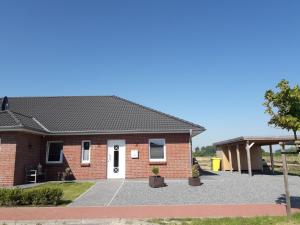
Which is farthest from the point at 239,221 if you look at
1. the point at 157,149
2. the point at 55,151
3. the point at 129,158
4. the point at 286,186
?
the point at 55,151

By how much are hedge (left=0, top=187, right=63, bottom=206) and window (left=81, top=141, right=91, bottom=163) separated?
26.4 feet

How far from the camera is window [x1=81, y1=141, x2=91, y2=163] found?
19875 mm

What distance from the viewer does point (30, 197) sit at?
11742 millimetres

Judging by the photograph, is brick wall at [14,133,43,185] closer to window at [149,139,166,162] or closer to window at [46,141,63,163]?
Answer: window at [46,141,63,163]

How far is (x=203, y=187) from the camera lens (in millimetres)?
15602

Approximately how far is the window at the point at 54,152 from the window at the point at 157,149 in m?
5.90

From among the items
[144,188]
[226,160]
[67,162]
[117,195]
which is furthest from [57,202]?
[226,160]

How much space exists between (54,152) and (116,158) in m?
4.21

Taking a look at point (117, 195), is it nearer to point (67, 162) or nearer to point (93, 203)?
point (93, 203)

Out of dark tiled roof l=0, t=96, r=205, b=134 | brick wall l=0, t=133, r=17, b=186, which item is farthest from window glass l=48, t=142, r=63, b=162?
brick wall l=0, t=133, r=17, b=186

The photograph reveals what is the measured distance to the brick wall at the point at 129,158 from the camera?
19438 mm

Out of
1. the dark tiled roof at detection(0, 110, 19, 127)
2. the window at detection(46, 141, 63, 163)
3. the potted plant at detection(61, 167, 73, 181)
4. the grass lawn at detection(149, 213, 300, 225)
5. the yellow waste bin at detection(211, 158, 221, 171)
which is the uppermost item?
the dark tiled roof at detection(0, 110, 19, 127)

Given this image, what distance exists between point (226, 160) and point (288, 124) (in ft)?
63.8

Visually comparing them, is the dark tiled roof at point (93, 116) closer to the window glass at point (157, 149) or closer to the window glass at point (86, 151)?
the window glass at point (157, 149)
